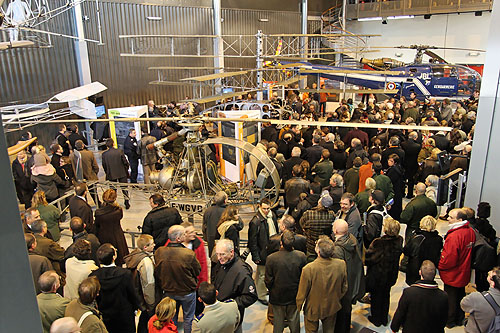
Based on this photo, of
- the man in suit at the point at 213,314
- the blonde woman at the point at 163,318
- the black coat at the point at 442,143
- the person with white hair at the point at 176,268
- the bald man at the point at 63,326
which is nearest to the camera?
the bald man at the point at 63,326

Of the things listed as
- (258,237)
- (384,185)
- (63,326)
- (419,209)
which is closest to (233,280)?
(258,237)

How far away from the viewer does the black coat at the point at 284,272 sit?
3.92 m

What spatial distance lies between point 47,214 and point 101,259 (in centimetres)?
235

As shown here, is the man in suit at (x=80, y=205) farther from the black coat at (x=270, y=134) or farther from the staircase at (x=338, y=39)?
the staircase at (x=338, y=39)

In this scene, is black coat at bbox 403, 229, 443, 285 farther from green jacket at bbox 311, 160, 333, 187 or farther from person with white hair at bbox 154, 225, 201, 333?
green jacket at bbox 311, 160, 333, 187

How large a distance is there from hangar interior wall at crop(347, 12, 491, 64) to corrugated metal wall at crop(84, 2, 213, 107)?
1024 cm

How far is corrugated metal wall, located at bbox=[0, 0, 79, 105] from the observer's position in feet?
Answer: 35.5

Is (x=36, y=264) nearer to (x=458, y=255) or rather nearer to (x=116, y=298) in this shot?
(x=116, y=298)

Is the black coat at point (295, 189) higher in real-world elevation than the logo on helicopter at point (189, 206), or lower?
higher

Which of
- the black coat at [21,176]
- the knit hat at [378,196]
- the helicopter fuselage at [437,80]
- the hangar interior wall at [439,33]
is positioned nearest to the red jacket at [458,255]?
the knit hat at [378,196]

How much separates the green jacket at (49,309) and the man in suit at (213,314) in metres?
1.19

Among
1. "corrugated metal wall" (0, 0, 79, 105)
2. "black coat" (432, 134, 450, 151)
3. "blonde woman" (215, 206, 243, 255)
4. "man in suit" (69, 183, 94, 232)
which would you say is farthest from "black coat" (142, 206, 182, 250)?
"corrugated metal wall" (0, 0, 79, 105)

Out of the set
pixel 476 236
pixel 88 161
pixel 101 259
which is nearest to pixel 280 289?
pixel 101 259

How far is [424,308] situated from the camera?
3.50 meters
